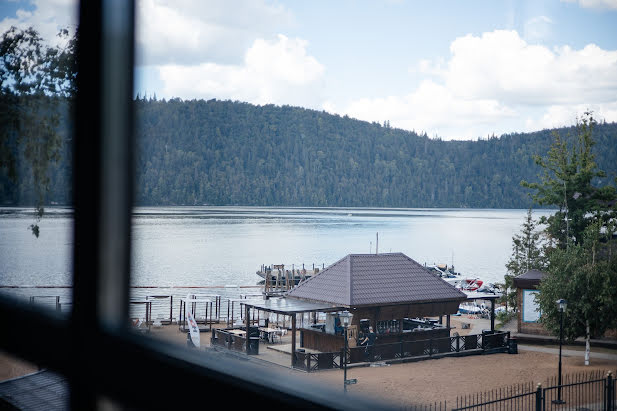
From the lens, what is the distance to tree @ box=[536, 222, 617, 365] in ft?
42.1

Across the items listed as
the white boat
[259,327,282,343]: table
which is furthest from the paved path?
the white boat

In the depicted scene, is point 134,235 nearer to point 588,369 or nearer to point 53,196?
point 53,196

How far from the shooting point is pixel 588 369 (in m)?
13.0

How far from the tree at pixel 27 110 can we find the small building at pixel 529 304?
51.8 feet

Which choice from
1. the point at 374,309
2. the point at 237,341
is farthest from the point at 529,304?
the point at 237,341

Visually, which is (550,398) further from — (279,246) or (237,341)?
(279,246)

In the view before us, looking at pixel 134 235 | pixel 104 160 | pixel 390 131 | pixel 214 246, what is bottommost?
pixel 214 246

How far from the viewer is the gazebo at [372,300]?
1409 centimetres

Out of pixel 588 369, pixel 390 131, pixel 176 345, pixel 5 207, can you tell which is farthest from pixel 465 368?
pixel 390 131

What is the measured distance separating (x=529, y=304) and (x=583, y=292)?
12.2 feet

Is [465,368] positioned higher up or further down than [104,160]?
further down

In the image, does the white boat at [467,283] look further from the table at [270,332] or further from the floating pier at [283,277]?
the table at [270,332]

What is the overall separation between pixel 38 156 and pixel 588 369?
13050mm

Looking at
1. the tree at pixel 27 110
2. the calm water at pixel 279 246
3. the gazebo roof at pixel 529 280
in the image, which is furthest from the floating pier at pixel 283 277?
the tree at pixel 27 110
